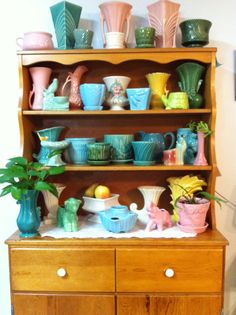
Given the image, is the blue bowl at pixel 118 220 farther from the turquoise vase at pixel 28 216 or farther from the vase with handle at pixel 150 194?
the turquoise vase at pixel 28 216

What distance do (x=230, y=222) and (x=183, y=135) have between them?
0.54 meters

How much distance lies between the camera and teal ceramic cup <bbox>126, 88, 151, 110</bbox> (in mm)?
1564

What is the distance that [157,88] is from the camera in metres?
1.64

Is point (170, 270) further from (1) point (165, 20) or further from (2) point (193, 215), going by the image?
(1) point (165, 20)

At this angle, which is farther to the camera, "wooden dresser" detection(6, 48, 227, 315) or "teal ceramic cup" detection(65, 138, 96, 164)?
"teal ceramic cup" detection(65, 138, 96, 164)

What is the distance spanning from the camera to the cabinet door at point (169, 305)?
4.69 feet

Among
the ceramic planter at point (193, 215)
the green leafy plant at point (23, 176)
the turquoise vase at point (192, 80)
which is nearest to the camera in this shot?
the green leafy plant at point (23, 176)

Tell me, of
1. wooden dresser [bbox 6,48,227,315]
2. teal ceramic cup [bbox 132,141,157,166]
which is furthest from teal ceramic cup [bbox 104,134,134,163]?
wooden dresser [bbox 6,48,227,315]

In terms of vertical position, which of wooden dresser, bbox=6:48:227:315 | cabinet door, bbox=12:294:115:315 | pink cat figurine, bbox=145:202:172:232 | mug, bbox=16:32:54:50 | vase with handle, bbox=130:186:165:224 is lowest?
cabinet door, bbox=12:294:115:315

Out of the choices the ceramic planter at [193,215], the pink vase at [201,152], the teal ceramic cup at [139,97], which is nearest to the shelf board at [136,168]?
the pink vase at [201,152]

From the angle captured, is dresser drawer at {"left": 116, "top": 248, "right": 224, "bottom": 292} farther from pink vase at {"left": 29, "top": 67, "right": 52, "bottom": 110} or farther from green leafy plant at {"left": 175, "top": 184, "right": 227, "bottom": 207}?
pink vase at {"left": 29, "top": 67, "right": 52, "bottom": 110}

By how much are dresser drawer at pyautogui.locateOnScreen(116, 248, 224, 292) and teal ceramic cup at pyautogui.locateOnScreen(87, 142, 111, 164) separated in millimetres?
404

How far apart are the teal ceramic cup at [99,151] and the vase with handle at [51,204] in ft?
0.74

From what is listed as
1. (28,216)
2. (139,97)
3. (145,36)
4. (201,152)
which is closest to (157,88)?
(139,97)
